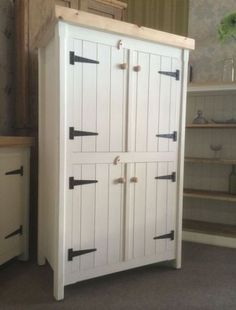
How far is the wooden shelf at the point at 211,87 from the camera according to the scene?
2967mm

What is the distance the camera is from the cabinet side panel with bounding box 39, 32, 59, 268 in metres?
2.13

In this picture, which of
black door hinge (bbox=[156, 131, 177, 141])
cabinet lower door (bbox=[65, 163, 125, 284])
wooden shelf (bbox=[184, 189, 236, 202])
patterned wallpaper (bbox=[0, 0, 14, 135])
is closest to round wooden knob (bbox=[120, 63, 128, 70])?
black door hinge (bbox=[156, 131, 177, 141])

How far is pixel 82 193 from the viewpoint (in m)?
2.10

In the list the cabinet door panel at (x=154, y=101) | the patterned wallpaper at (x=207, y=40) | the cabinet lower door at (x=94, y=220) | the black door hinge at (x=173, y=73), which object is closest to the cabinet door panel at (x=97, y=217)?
the cabinet lower door at (x=94, y=220)

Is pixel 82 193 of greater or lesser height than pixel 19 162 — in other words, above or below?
below

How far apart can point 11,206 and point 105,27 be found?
1.45m

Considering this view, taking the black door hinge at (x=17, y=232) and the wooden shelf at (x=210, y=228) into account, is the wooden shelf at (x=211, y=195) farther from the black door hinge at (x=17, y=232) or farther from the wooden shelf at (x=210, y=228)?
the black door hinge at (x=17, y=232)

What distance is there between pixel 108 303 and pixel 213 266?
1028 mm

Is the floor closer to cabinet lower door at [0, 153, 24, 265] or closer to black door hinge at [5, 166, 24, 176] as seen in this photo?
cabinet lower door at [0, 153, 24, 265]

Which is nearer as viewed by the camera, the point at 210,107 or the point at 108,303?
the point at 108,303

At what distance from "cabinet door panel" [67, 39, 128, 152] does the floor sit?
958 millimetres

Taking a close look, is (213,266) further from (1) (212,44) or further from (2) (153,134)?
(1) (212,44)

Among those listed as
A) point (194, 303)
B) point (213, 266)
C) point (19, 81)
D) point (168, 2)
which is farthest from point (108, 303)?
point (168, 2)

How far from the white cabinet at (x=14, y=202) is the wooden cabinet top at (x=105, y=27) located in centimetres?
90
